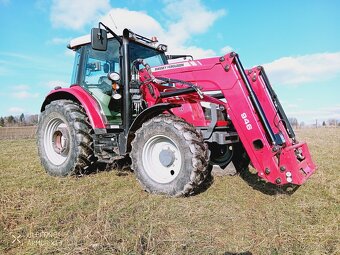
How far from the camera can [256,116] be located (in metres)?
4.17

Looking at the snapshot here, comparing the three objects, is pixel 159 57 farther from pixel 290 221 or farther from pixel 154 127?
pixel 290 221

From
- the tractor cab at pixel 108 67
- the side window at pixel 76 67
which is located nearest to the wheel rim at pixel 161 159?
the tractor cab at pixel 108 67

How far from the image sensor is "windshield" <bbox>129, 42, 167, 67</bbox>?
550 centimetres

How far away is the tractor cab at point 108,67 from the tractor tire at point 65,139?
1.48ft

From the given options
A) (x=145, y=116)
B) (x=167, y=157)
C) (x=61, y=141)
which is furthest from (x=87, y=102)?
(x=167, y=157)

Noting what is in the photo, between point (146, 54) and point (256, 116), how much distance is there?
100 inches

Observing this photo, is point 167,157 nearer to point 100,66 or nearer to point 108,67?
point 108,67

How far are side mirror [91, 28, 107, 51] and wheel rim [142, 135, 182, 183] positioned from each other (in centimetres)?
164

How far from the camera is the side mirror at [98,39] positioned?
479 cm

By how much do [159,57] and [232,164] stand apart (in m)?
2.46

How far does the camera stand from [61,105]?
580 centimetres

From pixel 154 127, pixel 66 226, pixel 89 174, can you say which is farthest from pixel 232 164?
pixel 66 226

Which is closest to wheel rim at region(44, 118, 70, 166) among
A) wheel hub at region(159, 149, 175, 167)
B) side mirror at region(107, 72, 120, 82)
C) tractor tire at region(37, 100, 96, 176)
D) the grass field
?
tractor tire at region(37, 100, 96, 176)

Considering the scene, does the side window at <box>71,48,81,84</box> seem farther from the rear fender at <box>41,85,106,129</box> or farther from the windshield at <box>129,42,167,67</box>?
the windshield at <box>129,42,167,67</box>
